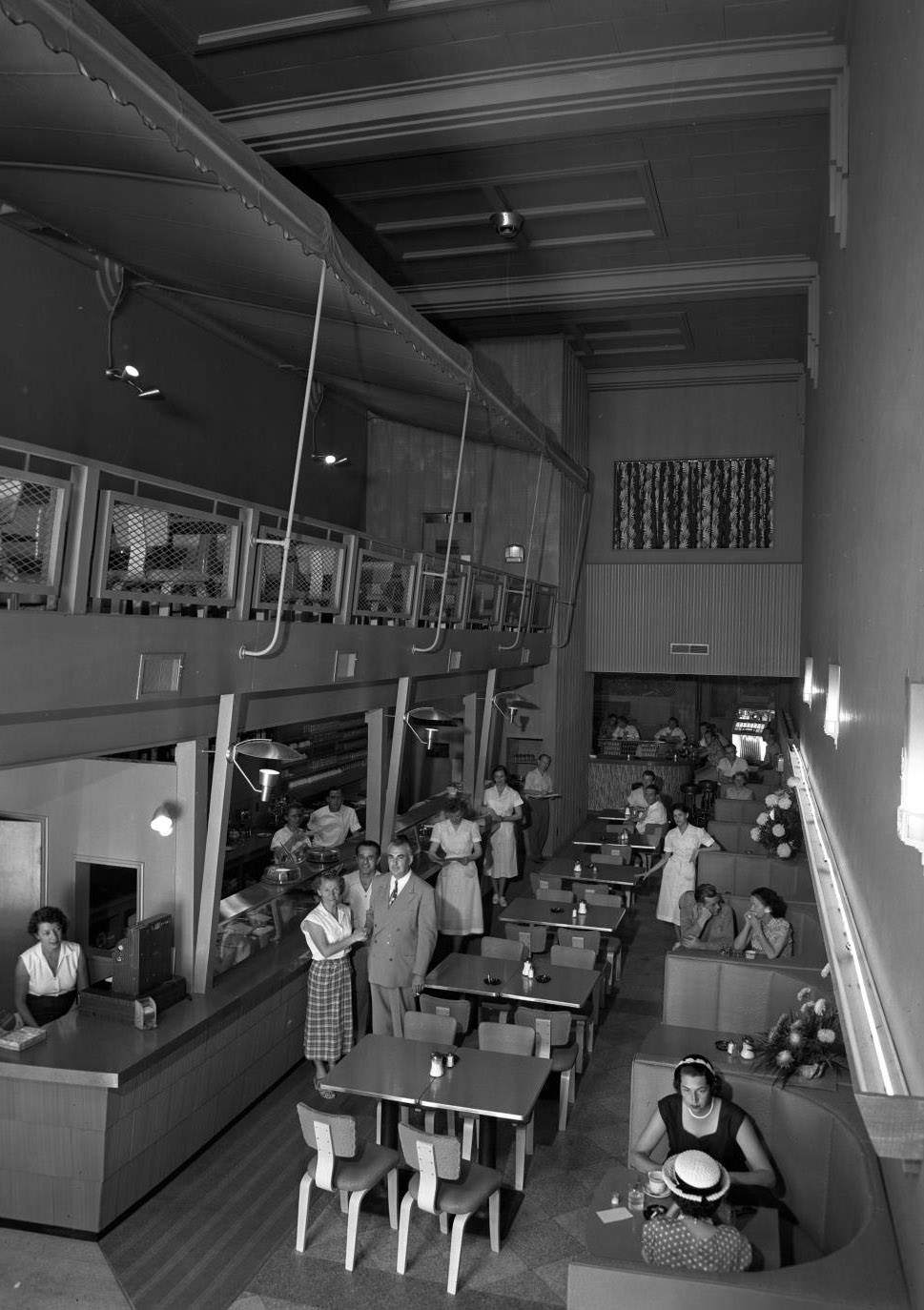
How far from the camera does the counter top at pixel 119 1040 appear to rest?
20.0 feet

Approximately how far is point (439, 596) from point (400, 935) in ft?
14.8

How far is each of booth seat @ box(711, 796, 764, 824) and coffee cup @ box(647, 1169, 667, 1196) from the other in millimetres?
10268

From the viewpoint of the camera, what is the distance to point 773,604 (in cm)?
1859

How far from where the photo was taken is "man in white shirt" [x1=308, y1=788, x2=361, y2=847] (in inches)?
458

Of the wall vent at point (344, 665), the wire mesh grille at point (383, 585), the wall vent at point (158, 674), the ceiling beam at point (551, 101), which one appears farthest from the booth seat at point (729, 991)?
the ceiling beam at point (551, 101)

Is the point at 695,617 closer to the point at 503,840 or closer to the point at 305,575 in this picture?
the point at 503,840

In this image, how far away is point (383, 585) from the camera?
988cm

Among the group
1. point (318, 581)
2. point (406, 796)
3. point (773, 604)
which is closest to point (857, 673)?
point (318, 581)

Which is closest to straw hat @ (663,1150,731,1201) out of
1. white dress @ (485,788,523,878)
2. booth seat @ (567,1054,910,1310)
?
booth seat @ (567,1054,910,1310)

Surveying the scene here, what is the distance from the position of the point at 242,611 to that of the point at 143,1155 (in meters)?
3.54

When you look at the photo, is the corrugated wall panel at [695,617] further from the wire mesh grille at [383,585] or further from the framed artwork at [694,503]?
the wire mesh grille at [383,585]

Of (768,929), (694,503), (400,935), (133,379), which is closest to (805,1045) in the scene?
(768,929)

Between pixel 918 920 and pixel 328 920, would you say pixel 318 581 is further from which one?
pixel 918 920

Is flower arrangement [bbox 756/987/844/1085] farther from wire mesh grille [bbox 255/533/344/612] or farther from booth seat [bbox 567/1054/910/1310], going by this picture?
wire mesh grille [bbox 255/533/344/612]
